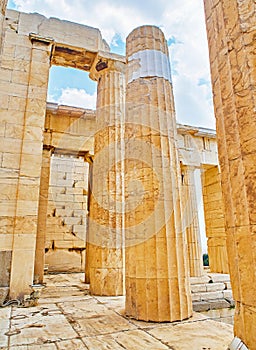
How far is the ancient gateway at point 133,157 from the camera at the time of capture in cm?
271

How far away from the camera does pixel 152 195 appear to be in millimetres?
4984

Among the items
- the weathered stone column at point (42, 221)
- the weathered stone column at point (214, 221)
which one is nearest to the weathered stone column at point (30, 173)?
the weathered stone column at point (42, 221)

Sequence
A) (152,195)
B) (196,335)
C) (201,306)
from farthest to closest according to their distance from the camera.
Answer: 1. (201,306)
2. (152,195)
3. (196,335)

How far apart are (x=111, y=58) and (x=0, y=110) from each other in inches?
152

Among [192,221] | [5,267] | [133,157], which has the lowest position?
[5,267]

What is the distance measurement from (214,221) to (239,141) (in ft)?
35.7

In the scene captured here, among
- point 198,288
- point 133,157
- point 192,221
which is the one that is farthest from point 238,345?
point 192,221

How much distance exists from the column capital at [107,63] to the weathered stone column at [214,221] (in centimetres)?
675

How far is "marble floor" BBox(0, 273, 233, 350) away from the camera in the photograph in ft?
11.4

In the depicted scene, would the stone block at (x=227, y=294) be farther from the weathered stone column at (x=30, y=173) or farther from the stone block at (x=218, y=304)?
the weathered stone column at (x=30, y=173)

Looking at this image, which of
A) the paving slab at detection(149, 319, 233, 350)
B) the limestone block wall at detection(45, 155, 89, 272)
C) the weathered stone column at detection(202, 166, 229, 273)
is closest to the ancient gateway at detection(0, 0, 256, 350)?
the weathered stone column at detection(202, 166, 229, 273)

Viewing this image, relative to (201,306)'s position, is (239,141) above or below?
above

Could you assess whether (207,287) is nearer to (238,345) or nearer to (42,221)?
(42,221)

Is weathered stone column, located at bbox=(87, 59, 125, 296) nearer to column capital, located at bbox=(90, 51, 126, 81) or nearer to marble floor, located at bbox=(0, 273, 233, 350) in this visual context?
column capital, located at bbox=(90, 51, 126, 81)
